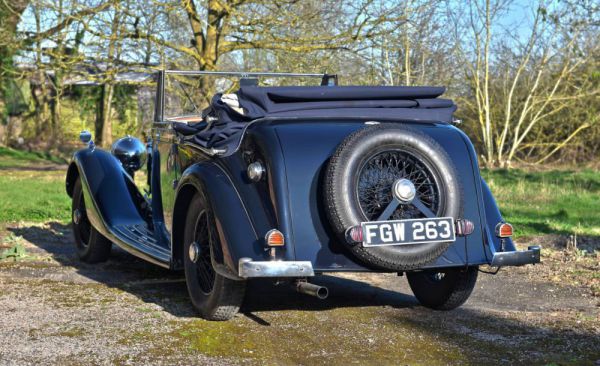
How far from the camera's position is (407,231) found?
4266mm

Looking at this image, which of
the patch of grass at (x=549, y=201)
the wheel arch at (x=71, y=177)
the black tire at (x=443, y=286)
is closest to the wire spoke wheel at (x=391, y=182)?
the black tire at (x=443, y=286)

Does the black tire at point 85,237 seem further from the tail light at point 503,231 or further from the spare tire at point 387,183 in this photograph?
the tail light at point 503,231

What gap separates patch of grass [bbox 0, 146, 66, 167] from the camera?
20525mm

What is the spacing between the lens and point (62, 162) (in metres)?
21.9

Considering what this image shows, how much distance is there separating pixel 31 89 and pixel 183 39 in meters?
11.3

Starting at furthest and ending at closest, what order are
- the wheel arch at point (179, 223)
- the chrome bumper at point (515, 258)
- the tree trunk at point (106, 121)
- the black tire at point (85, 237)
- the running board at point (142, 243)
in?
1. the tree trunk at point (106, 121)
2. the black tire at point (85, 237)
3. the running board at point (142, 243)
4. the wheel arch at point (179, 223)
5. the chrome bumper at point (515, 258)

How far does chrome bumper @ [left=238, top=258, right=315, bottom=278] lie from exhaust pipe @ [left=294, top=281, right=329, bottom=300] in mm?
84

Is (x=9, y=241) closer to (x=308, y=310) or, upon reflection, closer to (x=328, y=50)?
(x=308, y=310)

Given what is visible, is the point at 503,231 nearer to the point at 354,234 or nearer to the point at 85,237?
the point at 354,234

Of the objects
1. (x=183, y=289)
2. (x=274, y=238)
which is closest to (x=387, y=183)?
(x=274, y=238)

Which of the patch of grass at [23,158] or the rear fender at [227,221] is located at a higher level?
the rear fender at [227,221]

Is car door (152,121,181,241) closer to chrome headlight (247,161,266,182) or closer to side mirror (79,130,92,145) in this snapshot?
side mirror (79,130,92,145)

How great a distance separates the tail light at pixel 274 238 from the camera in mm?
4215

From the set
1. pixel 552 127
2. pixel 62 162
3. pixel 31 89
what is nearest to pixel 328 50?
pixel 552 127
